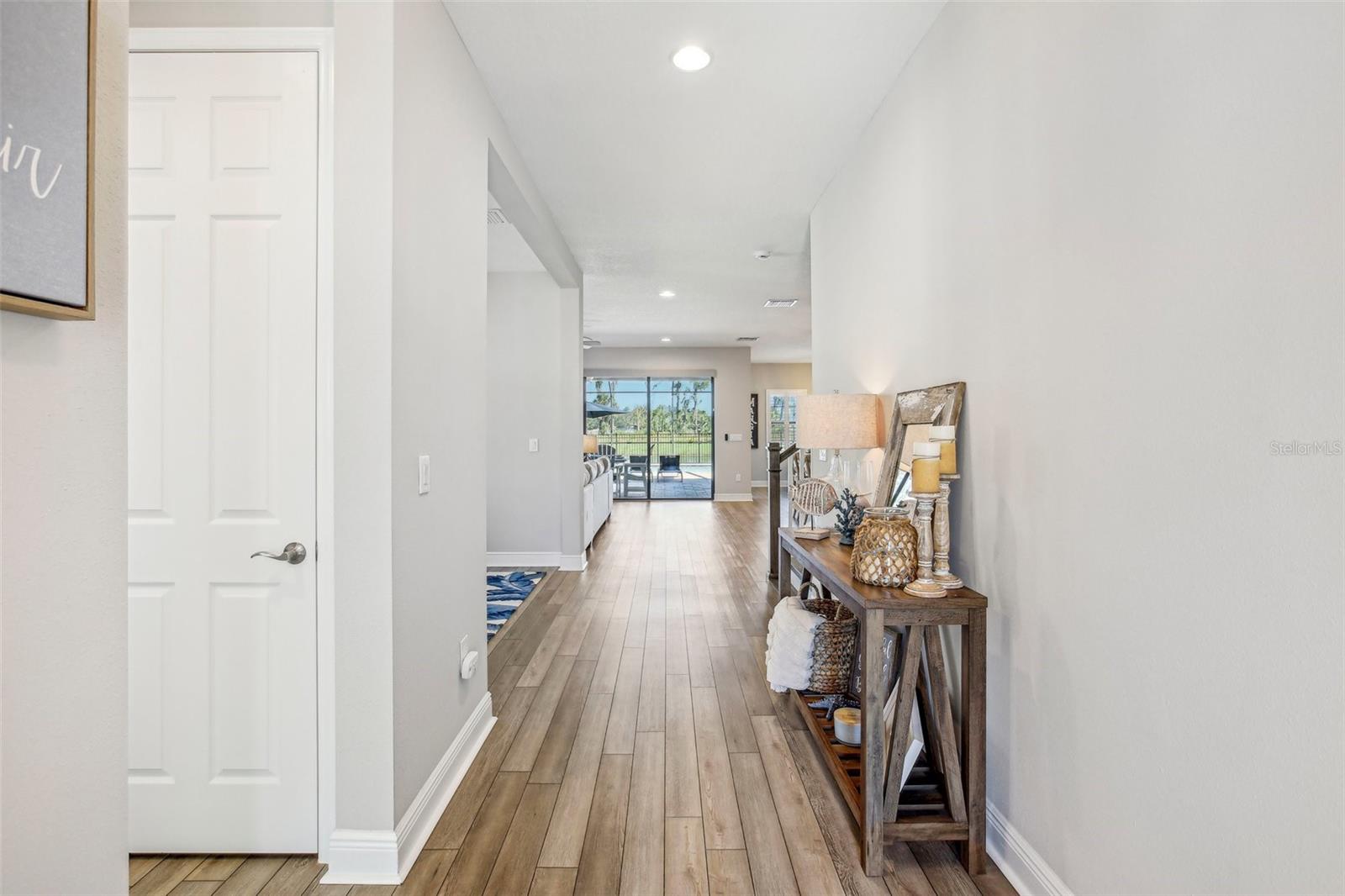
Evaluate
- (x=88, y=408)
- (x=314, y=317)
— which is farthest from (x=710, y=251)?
(x=88, y=408)

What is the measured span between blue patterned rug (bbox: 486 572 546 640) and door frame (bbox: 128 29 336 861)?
6.55 ft

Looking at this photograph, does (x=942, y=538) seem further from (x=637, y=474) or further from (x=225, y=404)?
(x=637, y=474)

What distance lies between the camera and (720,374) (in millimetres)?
11031

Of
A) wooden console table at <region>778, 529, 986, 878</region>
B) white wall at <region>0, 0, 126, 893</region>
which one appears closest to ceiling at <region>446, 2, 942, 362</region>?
white wall at <region>0, 0, 126, 893</region>

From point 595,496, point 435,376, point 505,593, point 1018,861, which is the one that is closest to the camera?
point 1018,861

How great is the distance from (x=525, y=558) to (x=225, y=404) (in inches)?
158

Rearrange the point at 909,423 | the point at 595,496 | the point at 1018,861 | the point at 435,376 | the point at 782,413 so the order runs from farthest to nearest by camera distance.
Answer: the point at 782,413
the point at 595,496
the point at 909,423
the point at 435,376
the point at 1018,861

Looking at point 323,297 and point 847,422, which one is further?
point 847,422

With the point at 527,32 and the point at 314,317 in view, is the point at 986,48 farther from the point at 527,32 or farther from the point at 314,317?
the point at 314,317

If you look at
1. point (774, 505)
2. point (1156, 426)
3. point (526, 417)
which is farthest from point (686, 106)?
point (526, 417)

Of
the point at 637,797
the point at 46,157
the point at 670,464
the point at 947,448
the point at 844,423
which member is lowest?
the point at 637,797

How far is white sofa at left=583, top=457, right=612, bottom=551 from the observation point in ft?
20.4

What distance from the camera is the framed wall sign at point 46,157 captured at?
0.70m

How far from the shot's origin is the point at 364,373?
1.72m
